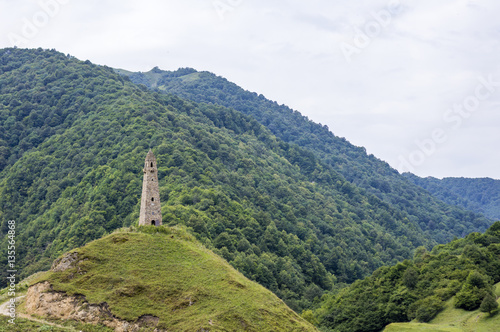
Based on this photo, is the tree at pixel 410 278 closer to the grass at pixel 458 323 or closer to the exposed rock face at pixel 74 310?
the grass at pixel 458 323

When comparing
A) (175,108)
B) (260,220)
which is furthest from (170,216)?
(175,108)

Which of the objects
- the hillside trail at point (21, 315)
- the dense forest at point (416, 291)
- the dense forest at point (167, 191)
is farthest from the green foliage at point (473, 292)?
the hillside trail at point (21, 315)

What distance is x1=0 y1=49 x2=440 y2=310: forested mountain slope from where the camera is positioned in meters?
101

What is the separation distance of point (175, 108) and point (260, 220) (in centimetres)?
8033

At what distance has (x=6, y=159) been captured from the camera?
143m

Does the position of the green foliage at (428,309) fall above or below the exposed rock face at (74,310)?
below

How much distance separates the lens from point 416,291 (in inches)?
2879

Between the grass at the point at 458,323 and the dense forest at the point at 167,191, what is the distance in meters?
34.3

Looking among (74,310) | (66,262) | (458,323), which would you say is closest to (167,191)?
(66,262)

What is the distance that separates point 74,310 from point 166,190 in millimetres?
65861

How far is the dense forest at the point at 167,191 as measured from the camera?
331ft

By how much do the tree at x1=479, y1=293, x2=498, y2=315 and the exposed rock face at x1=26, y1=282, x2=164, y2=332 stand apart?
36014 millimetres

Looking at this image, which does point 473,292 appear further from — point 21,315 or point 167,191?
point 167,191

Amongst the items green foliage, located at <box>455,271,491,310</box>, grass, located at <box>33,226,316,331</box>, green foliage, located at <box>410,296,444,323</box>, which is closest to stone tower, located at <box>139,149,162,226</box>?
grass, located at <box>33,226,316,331</box>
